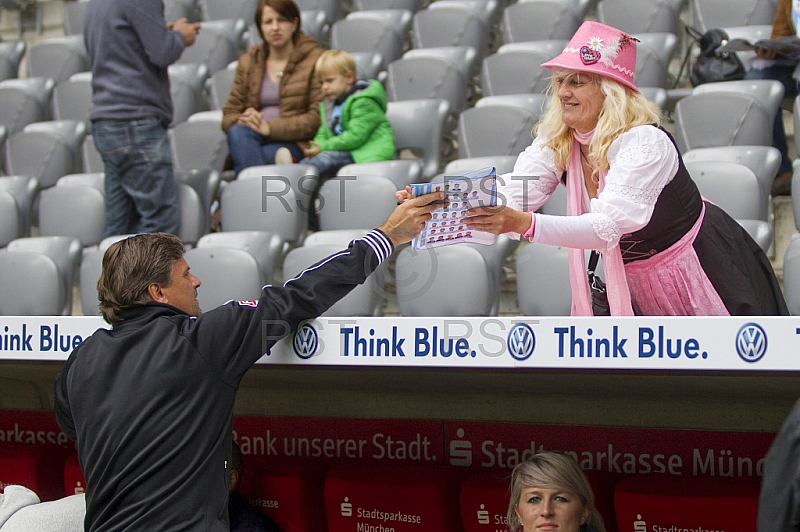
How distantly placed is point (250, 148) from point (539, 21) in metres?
2.14

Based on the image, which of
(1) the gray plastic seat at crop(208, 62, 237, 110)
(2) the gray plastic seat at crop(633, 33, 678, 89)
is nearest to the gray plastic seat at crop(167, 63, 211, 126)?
(1) the gray plastic seat at crop(208, 62, 237, 110)

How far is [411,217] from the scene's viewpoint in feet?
8.05

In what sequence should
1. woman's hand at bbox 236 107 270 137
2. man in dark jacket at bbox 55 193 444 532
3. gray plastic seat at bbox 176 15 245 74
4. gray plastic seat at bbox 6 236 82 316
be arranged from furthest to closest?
gray plastic seat at bbox 176 15 245 74
woman's hand at bbox 236 107 270 137
gray plastic seat at bbox 6 236 82 316
man in dark jacket at bbox 55 193 444 532

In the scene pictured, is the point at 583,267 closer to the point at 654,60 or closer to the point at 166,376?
the point at 166,376

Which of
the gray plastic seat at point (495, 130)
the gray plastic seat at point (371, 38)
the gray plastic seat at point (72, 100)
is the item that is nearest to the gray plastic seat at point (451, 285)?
the gray plastic seat at point (495, 130)

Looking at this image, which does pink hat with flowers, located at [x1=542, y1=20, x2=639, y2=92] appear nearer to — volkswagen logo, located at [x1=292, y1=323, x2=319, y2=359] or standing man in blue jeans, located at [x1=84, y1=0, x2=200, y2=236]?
Answer: volkswagen logo, located at [x1=292, y1=323, x2=319, y2=359]

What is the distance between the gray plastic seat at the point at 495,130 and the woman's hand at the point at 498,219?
2.41 m

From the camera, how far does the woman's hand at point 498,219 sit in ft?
7.15

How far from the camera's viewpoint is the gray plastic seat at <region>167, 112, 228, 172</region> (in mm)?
5289

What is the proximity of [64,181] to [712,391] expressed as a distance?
3664 millimetres

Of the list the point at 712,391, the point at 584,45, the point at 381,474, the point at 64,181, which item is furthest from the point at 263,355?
the point at 64,181

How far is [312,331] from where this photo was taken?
96.8 inches

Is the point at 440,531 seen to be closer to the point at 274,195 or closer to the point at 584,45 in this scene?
the point at 584,45

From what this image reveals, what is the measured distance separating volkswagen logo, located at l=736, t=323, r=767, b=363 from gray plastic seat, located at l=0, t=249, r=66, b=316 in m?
2.96
